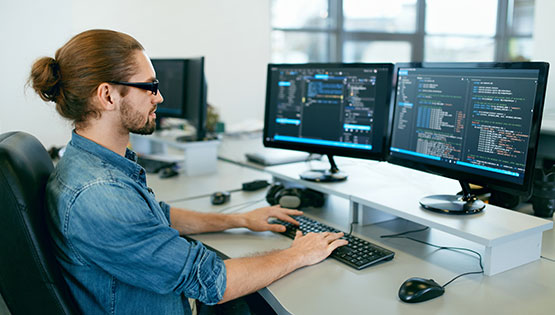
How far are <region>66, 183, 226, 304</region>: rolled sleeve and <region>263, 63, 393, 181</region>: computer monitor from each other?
78 cm

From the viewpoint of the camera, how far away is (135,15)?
445cm

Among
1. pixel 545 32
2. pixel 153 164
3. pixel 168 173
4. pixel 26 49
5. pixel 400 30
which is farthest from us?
pixel 400 30

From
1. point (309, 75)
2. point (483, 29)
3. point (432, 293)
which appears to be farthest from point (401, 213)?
point (483, 29)

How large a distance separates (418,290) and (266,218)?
0.63 meters

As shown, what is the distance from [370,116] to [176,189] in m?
1.04

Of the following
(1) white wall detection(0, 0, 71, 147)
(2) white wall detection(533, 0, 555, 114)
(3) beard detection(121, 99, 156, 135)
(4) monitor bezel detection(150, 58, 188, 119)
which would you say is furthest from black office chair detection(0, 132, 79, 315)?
(1) white wall detection(0, 0, 71, 147)

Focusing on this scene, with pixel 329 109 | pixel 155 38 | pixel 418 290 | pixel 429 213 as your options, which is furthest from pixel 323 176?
pixel 155 38

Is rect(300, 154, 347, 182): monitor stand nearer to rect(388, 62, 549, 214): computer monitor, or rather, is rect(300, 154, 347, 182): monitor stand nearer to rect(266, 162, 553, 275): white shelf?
rect(266, 162, 553, 275): white shelf

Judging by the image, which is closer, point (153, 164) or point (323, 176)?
point (323, 176)

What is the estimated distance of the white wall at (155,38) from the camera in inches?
151

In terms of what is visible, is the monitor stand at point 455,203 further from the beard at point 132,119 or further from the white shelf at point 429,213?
the beard at point 132,119

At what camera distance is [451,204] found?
1410 millimetres

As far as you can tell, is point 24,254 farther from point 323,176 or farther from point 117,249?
point 323,176

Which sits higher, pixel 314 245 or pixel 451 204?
pixel 451 204
